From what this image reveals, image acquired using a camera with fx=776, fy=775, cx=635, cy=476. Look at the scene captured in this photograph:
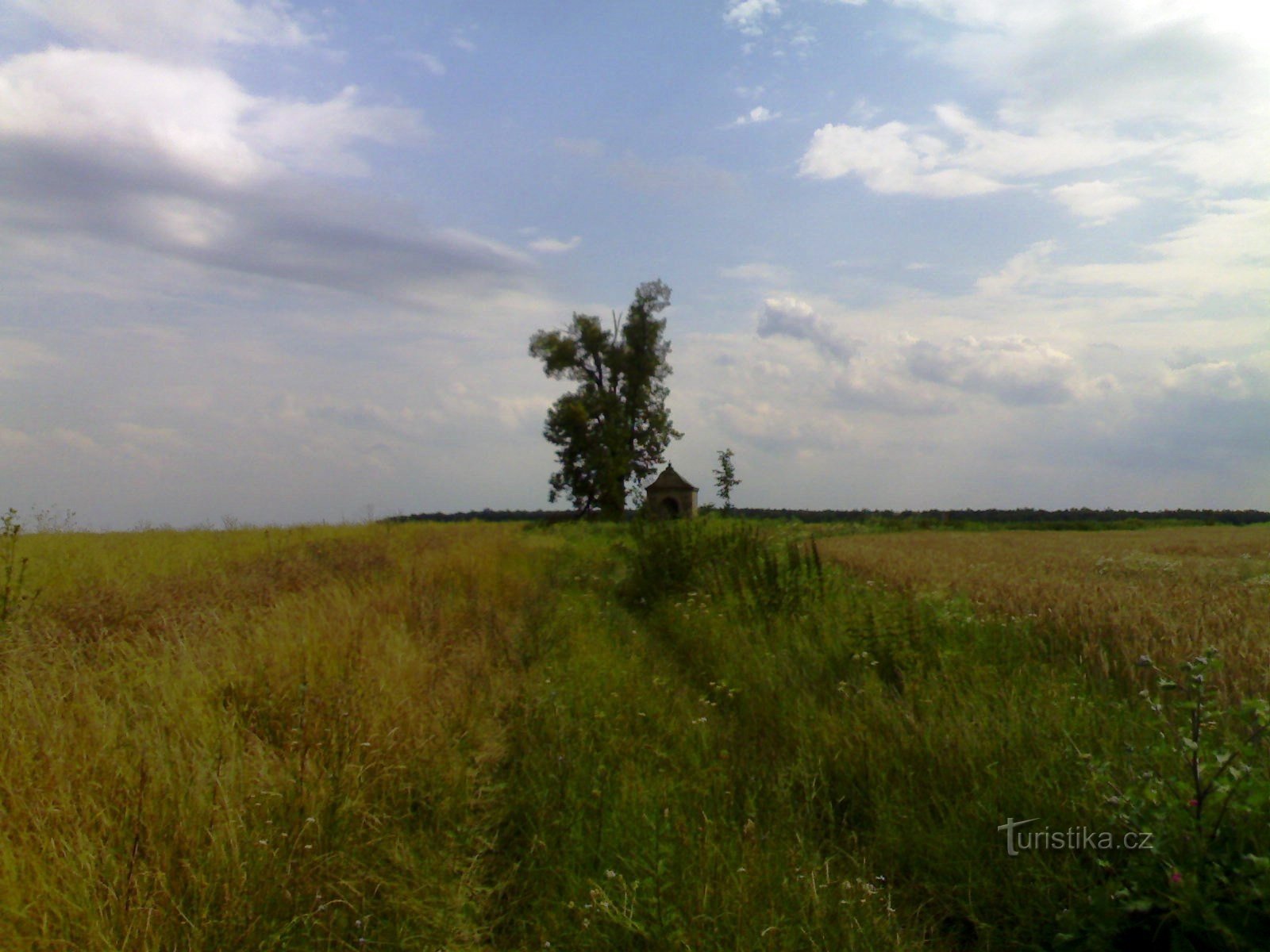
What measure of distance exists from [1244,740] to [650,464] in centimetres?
4068

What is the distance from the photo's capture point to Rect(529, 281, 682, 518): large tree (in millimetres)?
42500

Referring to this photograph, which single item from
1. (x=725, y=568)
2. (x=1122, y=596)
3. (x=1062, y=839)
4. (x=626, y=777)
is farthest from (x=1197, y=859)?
(x=725, y=568)

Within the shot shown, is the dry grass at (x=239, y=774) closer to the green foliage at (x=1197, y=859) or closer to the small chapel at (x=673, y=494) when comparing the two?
the green foliage at (x=1197, y=859)

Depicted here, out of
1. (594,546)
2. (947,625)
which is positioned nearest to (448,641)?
(947,625)

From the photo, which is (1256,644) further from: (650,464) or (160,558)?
(650,464)

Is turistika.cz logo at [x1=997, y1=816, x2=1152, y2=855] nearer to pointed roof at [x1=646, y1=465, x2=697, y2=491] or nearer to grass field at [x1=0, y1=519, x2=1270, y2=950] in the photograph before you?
grass field at [x1=0, y1=519, x2=1270, y2=950]

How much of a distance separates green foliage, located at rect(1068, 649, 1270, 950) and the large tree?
39.2 meters

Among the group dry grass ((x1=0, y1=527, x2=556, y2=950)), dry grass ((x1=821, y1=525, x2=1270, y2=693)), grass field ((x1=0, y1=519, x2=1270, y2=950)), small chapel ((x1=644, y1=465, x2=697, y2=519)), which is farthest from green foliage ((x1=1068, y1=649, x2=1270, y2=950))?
small chapel ((x1=644, y1=465, x2=697, y2=519))

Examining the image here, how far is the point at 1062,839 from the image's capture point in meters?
3.32

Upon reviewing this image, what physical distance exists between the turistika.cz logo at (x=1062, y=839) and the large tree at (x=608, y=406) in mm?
38558

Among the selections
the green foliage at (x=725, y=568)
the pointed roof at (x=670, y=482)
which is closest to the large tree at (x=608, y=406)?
the pointed roof at (x=670, y=482)

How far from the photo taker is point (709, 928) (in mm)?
3062

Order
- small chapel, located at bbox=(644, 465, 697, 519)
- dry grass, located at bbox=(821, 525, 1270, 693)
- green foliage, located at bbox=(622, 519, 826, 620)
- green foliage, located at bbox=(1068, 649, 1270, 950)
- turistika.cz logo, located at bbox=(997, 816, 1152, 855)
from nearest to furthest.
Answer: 1. green foliage, located at bbox=(1068, 649, 1270, 950)
2. turistika.cz logo, located at bbox=(997, 816, 1152, 855)
3. dry grass, located at bbox=(821, 525, 1270, 693)
4. green foliage, located at bbox=(622, 519, 826, 620)
5. small chapel, located at bbox=(644, 465, 697, 519)

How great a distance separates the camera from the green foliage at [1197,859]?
2436 mm
